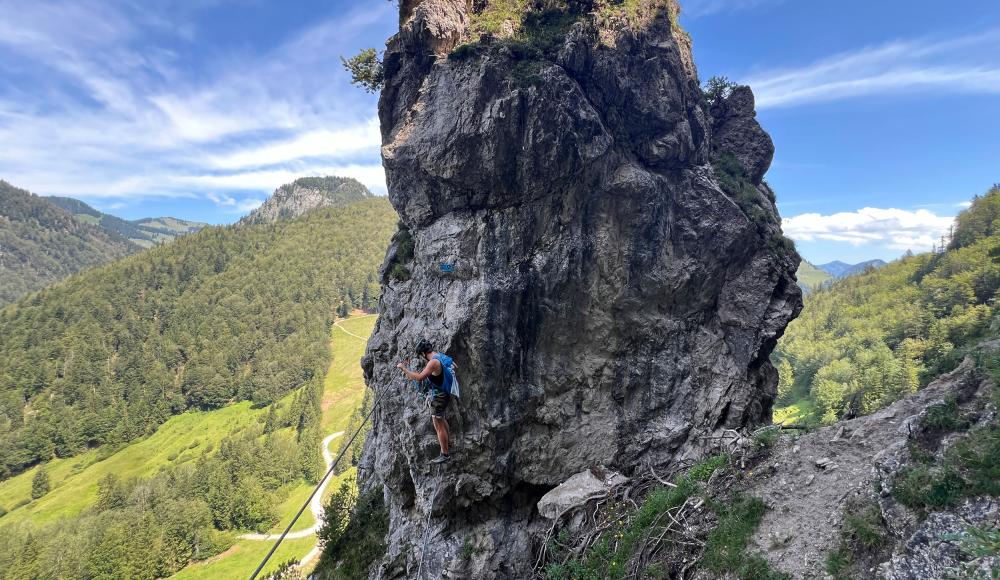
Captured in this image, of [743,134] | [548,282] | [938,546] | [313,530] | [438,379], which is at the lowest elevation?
[313,530]

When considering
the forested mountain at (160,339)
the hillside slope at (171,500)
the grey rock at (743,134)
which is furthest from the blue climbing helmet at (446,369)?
the forested mountain at (160,339)

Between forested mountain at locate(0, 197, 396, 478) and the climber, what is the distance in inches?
4166

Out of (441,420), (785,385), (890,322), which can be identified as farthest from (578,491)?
(890,322)

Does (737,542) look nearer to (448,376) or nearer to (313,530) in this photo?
(448,376)

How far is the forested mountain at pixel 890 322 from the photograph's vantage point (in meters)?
50.9

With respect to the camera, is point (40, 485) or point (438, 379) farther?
point (40, 485)

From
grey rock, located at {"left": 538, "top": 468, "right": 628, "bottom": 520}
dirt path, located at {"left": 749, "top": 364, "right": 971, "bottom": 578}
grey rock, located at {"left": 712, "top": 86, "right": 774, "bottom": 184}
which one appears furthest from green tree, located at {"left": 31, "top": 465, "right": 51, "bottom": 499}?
grey rock, located at {"left": 712, "top": 86, "right": 774, "bottom": 184}

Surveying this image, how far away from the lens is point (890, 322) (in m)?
84.4

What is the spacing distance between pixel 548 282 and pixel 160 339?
187 m

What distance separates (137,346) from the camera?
481 feet

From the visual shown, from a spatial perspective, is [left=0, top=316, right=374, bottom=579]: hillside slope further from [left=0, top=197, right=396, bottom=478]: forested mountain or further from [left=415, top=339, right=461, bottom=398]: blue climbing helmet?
[left=415, top=339, right=461, bottom=398]: blue climbing helmet

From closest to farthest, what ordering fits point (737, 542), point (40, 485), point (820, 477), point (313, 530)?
point (737, 542)
point (820, 477)
point (313, 530)
point (40, 485)

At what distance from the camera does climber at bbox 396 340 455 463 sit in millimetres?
10945

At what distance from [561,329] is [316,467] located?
9739cm
